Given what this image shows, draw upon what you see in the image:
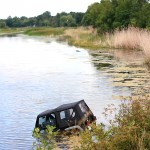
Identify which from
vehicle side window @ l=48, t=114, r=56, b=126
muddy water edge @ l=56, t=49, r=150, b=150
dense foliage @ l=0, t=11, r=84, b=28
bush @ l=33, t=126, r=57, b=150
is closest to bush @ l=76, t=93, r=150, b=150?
bush @ l=33, t=126, r=57, b=150

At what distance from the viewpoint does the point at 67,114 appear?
15.8 meters

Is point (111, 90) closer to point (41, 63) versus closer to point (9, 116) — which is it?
point (9, 116)

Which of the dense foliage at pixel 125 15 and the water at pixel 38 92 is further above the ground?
the dense foliage at pixel 125 15

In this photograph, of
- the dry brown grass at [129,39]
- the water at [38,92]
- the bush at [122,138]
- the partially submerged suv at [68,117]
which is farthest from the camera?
the dry brown grass at [129,39]

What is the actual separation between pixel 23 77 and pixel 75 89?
7265 mm

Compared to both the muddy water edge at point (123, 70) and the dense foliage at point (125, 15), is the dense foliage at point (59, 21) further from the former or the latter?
the muddy water edge at point (123, 70)

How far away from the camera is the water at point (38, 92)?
55.5ft

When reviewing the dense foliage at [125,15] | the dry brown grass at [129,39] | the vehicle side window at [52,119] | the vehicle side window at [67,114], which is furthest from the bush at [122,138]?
the dense foliage at [125,15]

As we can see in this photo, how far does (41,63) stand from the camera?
4019 centimetres

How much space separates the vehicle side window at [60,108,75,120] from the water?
4.68 ft

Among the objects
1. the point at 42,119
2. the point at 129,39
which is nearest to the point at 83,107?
the point at 42,119

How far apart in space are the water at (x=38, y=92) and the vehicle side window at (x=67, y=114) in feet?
4.68

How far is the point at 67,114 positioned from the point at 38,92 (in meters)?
9.05

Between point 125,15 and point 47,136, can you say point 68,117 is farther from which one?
point 125,15
